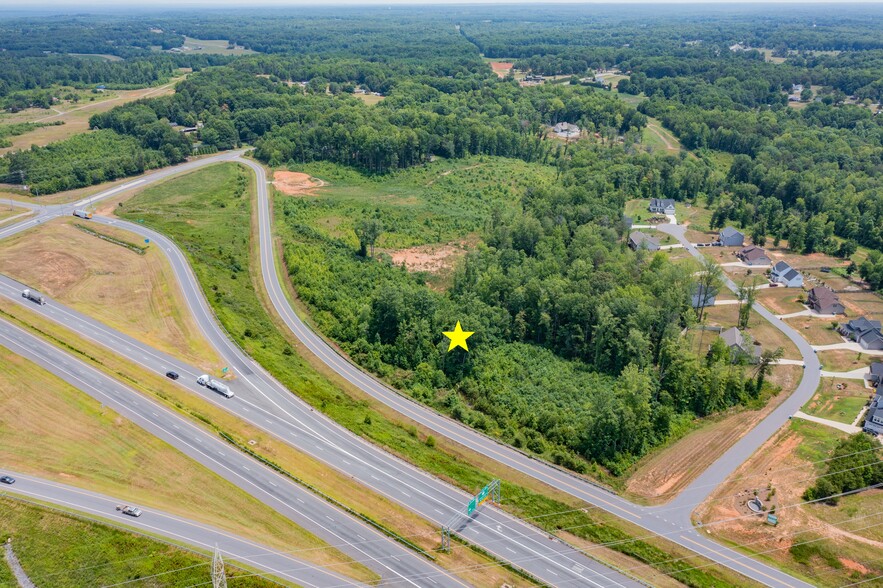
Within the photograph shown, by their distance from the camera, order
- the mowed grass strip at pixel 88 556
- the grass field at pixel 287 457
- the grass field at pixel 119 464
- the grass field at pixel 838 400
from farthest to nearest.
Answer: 1. the grass field at pixel 838 400
2. the grass field at pixel 119 464
3. the grass field at pixel 287 457
4. the mowed grass strip at pixel 88 556

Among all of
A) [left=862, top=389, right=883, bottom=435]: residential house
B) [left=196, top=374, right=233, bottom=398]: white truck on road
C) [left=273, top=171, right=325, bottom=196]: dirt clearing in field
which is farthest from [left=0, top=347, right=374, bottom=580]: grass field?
[left=273, top=171, right=325, bottom=196]: dirt clearing in field

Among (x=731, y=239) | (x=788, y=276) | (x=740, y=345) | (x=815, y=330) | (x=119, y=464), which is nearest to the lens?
(x=119, y=464)

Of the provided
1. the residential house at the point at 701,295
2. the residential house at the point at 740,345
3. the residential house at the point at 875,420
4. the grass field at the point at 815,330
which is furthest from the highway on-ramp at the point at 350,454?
the grass field at the point at 815,330

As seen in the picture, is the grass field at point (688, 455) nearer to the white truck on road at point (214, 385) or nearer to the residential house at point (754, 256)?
the white truck on road at point (214, 385)

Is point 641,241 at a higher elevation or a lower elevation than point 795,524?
higher

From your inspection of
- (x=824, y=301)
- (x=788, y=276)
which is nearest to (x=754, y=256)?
(x=788, y=276)

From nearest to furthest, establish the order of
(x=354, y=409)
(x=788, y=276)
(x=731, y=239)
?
1. (x=354, y=409)
2. (x=788, y=276)
3. (x=731, y=239)

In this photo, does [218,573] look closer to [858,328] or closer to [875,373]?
[875,373]
